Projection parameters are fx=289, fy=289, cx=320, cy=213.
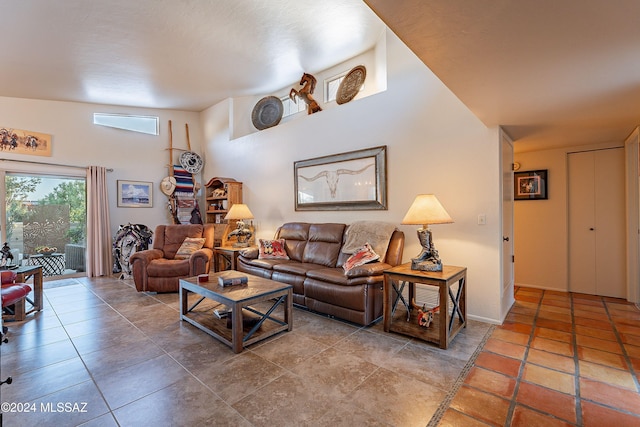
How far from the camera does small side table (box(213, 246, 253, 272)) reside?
4.54 meters

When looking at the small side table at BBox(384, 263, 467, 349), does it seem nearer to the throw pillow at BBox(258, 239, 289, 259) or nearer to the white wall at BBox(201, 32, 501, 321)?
the white wall at BBox(201, 32, 501, 321)

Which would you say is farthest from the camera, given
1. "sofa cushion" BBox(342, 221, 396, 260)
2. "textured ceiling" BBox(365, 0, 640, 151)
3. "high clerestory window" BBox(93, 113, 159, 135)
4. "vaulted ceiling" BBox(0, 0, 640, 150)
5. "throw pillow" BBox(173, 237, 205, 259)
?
"high clerestory window" BBox(93, 113, 159, 135)

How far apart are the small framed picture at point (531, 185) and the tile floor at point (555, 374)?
1739 mm

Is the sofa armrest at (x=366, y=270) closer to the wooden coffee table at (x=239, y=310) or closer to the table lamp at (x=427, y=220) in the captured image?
the table lamp at (x=427, y=220)

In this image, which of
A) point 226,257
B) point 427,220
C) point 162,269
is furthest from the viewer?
point 226,257

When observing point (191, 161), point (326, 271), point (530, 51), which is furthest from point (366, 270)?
point (191, 161)

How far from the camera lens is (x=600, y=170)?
3863 mm

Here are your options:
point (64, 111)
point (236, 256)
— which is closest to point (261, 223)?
point (236, 256)

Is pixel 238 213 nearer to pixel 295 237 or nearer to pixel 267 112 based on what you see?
pixel 295 237

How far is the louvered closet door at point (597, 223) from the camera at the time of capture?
12.4 ft

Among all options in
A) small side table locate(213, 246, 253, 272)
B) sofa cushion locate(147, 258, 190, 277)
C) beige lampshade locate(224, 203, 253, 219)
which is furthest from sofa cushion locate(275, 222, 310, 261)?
sofa cushion locate(147, 258, 190, 277)

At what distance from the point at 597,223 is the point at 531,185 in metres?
0.91

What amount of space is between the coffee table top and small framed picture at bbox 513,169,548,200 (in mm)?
3854

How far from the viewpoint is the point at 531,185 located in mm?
4305
